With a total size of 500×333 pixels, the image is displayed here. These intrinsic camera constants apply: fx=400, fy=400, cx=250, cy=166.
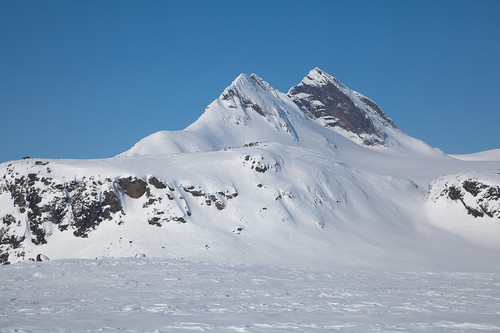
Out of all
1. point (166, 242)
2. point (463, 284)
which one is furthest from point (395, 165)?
point (463, 284)

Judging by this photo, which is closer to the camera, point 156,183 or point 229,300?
point 229,300

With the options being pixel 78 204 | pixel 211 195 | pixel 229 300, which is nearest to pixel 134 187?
pixel 78 204

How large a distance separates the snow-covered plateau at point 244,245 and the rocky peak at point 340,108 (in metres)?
55.8

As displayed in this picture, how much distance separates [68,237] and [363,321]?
1356 inches

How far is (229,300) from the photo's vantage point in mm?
13133

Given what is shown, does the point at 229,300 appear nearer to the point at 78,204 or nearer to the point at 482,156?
the point at 78,204

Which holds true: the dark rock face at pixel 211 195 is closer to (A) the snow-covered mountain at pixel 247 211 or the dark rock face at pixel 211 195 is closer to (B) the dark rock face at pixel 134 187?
(A) the snow-covered mountain at pixel 247 211

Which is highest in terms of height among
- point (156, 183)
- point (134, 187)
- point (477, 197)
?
point (156, 183)

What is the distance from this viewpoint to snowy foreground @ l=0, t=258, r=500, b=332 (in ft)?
31.8

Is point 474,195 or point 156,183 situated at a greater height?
point 156,183

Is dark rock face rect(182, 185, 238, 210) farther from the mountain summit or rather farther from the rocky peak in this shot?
the rocky peak

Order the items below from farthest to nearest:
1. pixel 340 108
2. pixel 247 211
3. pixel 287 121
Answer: pixel 340 108, pixel 287 121, pixel 247 211

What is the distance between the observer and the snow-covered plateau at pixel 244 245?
438 inches

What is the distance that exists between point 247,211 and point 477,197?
26.3 metres
